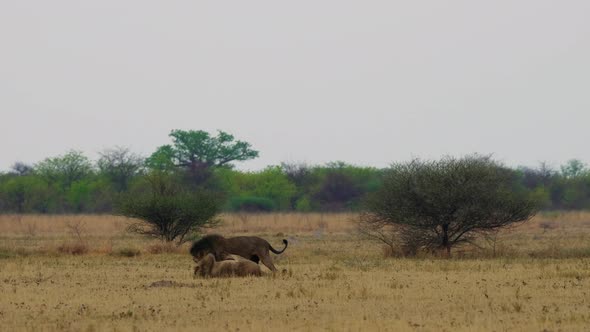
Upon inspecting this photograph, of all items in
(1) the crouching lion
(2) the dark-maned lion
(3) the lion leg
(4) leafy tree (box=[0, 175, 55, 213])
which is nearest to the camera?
(1) the crouching lion

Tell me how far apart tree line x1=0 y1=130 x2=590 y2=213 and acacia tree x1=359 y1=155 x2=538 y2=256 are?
38.6m

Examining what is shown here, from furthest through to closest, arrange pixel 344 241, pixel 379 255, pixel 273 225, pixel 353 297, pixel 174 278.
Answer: pixel 273 225 → pixel 344 241 → pixel 379 255 → pixel 174 278 → pixel 353 297

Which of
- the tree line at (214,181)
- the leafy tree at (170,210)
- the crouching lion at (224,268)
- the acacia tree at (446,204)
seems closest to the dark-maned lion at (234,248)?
the crouching lion at (224,268)

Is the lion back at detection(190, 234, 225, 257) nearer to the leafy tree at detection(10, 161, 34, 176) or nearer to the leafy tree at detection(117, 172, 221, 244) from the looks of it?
the leafy tree at detection(117, 172, 221, 244)

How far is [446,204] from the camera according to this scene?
93.0ft

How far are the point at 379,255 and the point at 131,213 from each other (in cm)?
979

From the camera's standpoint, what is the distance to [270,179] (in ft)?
278

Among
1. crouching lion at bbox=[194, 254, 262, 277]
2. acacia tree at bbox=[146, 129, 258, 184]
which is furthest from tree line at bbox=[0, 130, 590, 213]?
crouching lion at bbox=[194, 254, 262, 277]

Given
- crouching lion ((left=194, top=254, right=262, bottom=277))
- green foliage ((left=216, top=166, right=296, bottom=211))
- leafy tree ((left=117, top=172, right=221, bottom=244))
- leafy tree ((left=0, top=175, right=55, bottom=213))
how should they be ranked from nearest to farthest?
crouching lion ((left=194, top=254, right=262, bottom=277)), leafy tree ((left=117, top=172, right=221, bottom=244)), leafy tree ((left=0, top=175, right=55, bottom=213)), green foliage ((left=216, top=166, right=296, bottom=211))

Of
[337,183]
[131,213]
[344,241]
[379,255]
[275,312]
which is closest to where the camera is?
[275,312]

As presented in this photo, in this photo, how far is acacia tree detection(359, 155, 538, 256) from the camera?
93.1 feet

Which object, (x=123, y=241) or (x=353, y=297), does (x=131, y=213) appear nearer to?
(x=123, y=241)

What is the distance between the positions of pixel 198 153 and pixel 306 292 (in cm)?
7699

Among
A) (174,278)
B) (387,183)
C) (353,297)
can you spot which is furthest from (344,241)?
(353,297)
